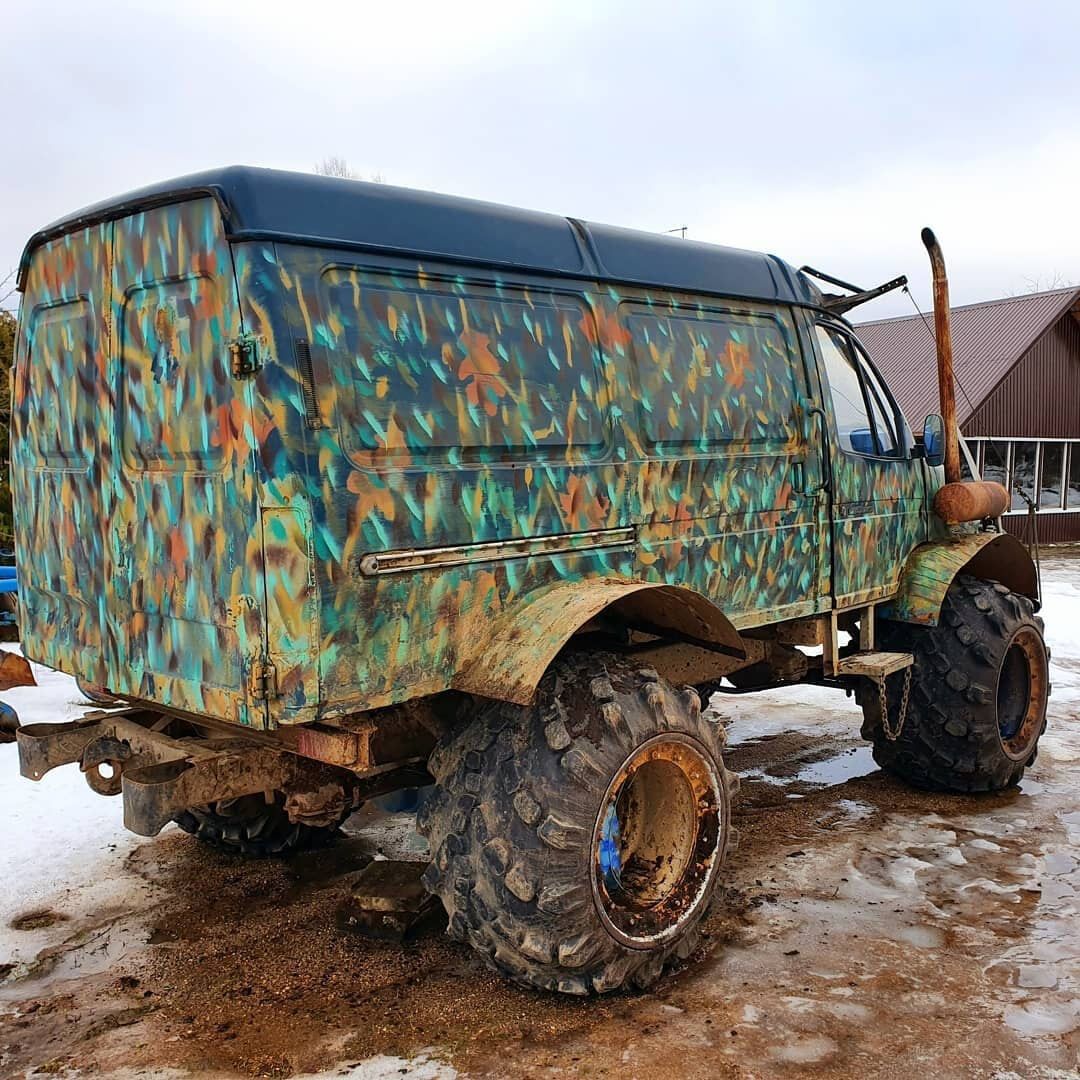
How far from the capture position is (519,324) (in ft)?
12.0

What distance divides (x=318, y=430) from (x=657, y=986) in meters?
2.19

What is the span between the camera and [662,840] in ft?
13.0

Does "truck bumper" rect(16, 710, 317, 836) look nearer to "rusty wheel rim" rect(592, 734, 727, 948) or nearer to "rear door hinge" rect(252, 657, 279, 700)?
"rear door hinge" rect(252, 657, 279, 700)

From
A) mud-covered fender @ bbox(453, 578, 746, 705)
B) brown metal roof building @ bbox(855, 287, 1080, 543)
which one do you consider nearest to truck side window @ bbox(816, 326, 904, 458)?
mud-covered fender @ bbox(453, 578, 746, 705)

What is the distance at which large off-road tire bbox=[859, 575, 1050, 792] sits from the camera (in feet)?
18.5

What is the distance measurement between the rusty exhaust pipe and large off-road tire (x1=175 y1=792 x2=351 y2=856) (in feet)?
11.9

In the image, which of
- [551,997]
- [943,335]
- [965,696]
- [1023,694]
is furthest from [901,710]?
[551,997]

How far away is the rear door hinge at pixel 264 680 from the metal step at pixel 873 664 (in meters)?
3.00

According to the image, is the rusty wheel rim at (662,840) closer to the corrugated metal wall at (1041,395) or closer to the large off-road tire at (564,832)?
the large off-road tire at (564,832)

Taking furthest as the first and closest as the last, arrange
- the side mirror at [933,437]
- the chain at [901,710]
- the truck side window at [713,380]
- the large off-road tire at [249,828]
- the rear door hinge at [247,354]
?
the side mirror at [933,437] < the chain at [901,710] < the large off-road tire at [249,828] < the truck side window at [713,380] < the rear door hinge at [247,354]

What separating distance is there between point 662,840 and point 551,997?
685 millimetres

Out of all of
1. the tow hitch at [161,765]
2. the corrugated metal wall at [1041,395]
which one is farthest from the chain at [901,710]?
the corrugated metal wall at [1041,395]

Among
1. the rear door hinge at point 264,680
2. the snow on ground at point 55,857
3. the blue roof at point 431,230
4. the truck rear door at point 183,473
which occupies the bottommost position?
the snow on ground at point 55,857

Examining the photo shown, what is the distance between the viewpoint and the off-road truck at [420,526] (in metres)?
3.06
